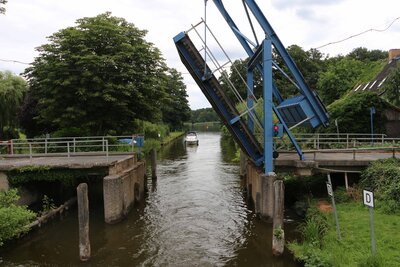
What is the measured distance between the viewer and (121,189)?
597 inches

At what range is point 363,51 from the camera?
82.2 metres

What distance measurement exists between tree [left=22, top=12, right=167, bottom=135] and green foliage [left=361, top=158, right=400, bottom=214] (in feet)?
44.7

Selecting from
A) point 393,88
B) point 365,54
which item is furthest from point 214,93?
point 365,54

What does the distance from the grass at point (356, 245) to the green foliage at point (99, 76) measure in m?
14.5

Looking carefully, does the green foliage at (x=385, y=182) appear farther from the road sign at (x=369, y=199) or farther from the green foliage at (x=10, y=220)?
the green foliage at (x=10, y=220)

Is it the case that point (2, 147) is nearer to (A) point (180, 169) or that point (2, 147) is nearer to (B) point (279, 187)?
(A) point (180, 169)

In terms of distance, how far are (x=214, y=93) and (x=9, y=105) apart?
2255cm

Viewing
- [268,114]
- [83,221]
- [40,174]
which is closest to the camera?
[83,221]

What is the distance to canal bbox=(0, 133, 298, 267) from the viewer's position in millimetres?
11422

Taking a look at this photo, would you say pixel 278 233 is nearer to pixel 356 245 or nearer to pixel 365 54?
pixel 356 245

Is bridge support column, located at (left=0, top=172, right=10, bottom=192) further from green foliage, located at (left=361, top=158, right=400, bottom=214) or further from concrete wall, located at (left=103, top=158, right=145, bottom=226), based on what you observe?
green foliage, located at (left=361, top=158, right=400, bottom=214)

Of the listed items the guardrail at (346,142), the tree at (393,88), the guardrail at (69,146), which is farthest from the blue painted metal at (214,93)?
the tree at (393,88)

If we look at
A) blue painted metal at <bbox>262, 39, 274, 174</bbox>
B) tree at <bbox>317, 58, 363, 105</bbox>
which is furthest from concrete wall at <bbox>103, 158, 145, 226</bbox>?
tree at <bbox>317, 58, 363, 105</bbox>

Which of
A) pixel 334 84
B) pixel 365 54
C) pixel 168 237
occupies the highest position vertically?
pixel 365 54
